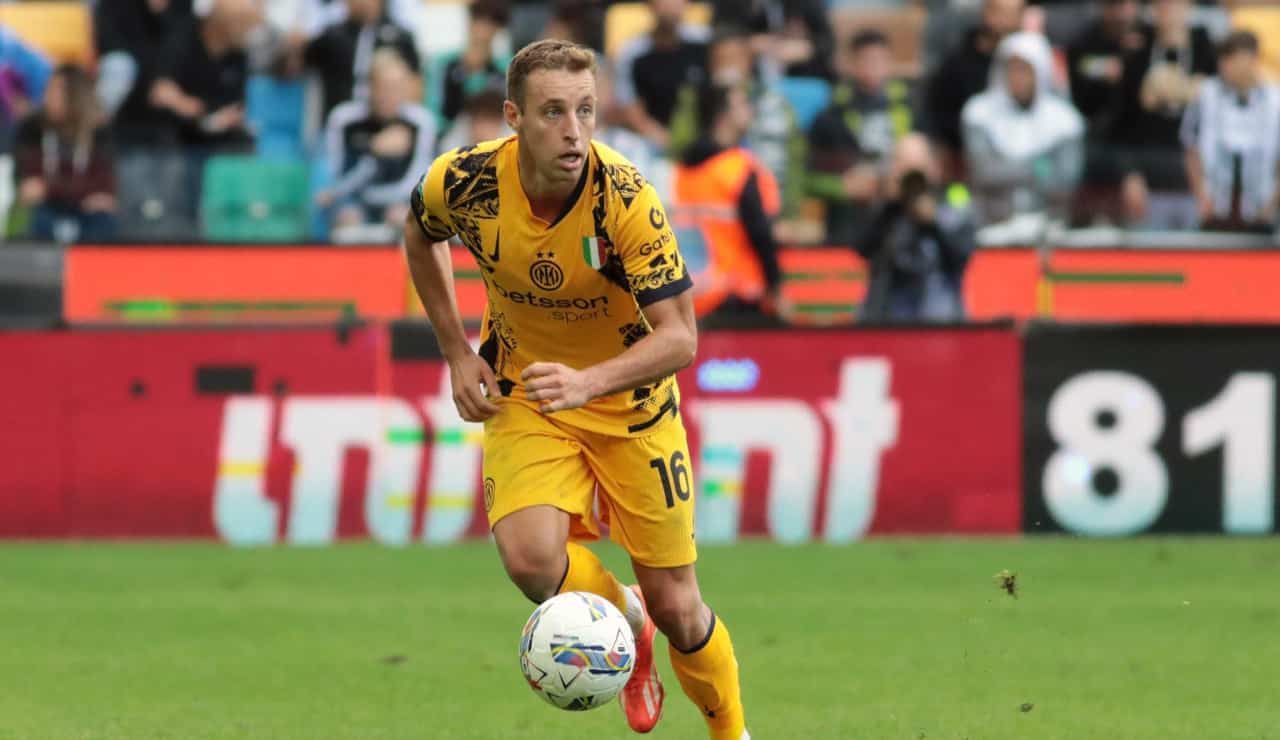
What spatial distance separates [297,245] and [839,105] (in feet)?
12.9

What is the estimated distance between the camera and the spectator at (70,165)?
1491 cm

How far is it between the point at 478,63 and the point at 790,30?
2.40 m

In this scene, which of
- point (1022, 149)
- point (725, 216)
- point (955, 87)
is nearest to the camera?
point (725, 216)

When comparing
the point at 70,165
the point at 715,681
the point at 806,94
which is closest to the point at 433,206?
the point at 715,681

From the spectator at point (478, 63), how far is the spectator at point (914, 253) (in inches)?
124

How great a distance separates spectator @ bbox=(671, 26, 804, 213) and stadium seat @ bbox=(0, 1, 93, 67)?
5463 mm

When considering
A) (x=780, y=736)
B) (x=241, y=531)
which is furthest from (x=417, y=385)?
(x=780, y=736)

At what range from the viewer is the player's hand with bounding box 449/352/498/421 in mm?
6938

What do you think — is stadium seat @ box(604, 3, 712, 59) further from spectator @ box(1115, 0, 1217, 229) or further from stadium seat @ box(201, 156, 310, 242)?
spectator @ box(1115, 0, 1217, 229)

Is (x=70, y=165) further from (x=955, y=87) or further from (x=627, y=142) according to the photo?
(x=955, y=87)

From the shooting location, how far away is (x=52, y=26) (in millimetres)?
17766

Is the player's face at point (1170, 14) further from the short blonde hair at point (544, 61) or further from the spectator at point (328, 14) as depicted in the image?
the short blonde hair at point (544, 61)

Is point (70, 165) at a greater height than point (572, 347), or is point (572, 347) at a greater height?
point (572, 347)

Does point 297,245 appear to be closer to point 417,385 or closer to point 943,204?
point 417,385
